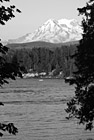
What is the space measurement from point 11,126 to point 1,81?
1.52 m

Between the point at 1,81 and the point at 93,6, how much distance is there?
405 inches

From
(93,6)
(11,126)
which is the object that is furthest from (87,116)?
(11,126)

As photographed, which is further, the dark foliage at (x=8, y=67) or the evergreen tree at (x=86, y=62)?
the evergreen tree at (x=86, y=62)

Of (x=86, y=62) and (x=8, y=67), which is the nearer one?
(x=8, y=67)

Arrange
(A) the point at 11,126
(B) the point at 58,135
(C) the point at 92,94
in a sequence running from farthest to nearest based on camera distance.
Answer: (B) the point at 58,135 < (C) the point at 92,94 < (A) the point at 11,126

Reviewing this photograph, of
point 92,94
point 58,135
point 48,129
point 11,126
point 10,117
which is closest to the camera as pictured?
point 11,126

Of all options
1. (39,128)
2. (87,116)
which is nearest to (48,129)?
(39,128)

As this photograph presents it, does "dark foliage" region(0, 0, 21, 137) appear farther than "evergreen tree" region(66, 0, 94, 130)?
No

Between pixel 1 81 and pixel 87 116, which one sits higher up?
pixel 1 81

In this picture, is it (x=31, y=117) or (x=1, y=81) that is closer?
(x=1, y=81)

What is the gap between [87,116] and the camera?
76.0 feet

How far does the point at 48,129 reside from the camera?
42.2m

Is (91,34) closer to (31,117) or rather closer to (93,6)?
(93,6)

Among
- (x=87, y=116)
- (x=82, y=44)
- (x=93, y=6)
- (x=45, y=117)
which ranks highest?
(x=93, y=6)
